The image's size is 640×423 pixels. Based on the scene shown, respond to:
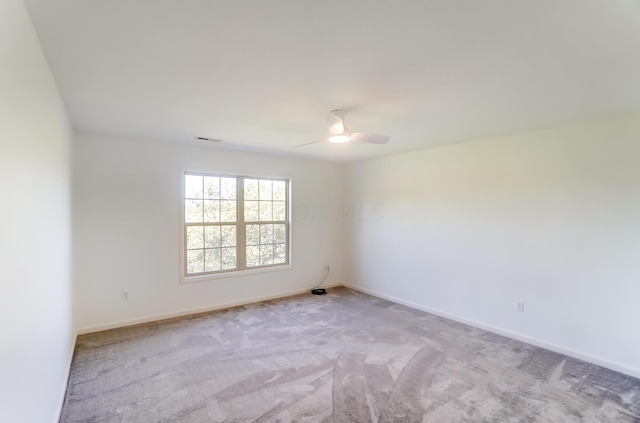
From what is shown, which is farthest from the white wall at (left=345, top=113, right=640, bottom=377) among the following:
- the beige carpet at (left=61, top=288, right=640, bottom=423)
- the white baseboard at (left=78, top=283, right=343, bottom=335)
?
the white baseboard at (left=78, top=283, right=343, bottom=335)

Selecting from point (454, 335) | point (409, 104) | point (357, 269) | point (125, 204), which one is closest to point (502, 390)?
point (454, 335)

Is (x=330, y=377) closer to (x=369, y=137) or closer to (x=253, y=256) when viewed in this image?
(x=369, y=137)

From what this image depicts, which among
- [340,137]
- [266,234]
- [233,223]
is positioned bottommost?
[266,234]

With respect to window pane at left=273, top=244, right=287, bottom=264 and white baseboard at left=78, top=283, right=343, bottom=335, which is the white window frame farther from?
white baseboard at left=78, top=283, right=343, bottom=335

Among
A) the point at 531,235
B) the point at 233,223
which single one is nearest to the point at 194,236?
the point at 233,223

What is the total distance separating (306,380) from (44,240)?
2284 mm

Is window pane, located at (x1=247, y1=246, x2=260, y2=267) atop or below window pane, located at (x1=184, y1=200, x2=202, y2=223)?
below

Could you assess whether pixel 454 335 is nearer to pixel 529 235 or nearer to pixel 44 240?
pixel 529 235

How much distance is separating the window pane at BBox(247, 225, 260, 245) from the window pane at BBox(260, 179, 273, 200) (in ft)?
1.73

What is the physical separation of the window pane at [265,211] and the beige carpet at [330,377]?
1.85m

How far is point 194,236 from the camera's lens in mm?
4746

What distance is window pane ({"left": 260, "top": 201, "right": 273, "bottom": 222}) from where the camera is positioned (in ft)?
17.9

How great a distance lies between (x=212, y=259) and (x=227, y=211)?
2.57 feet

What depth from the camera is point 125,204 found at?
4.13m
